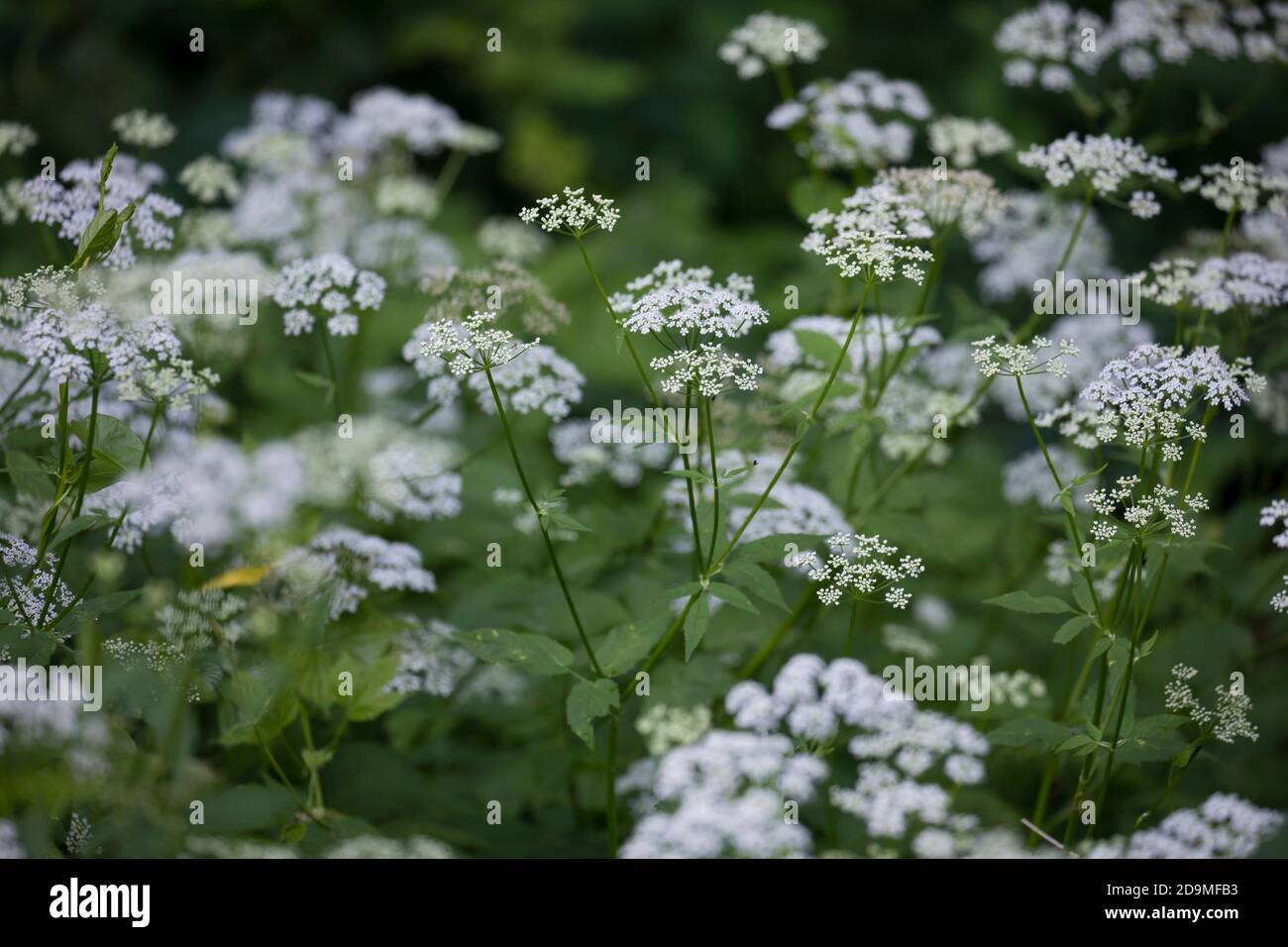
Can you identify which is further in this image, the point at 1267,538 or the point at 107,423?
the point at 1267,538

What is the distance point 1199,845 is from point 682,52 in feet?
22.0

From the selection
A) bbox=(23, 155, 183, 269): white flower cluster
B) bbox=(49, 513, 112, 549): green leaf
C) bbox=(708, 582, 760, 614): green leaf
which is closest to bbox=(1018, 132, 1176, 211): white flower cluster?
bbox=(708, 582, 760, 614): green leaf

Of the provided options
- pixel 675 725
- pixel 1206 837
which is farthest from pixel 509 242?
pixel 1206 837

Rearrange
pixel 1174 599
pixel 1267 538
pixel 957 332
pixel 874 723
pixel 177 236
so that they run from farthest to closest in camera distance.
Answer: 1. pixel 1267 538
2. pixel 1174 599
3. pixel 177 236
4. pixel 957 332
5. pixel 874 723

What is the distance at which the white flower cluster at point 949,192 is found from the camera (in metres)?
3.55

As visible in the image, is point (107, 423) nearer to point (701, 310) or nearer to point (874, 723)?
point (701, 310)

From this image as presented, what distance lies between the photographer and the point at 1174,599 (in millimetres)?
4473

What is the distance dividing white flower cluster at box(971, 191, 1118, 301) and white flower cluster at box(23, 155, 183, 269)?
3.13 m

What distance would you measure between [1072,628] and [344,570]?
2.02 m

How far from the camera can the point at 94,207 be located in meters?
3.32

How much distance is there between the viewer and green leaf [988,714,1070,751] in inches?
117
